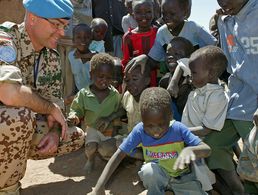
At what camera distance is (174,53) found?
3.77 m

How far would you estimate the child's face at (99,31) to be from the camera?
5.58 meters

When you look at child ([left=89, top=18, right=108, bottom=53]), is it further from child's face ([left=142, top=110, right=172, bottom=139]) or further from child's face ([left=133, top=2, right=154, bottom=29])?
child's face ([left=142, top=110, right=172, bottom=139])

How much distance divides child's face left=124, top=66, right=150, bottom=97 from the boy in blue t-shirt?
0.94m

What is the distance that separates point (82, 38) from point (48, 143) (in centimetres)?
229

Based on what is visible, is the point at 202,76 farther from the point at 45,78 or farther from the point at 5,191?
the point at 5,191

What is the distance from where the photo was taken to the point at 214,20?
4.86m

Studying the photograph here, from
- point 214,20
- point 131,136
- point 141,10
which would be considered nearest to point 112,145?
point 131,136

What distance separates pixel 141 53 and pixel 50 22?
1.37 metres

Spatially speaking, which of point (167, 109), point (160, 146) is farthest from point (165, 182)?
point (167, 109)

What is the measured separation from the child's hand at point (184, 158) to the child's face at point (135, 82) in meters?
1.35

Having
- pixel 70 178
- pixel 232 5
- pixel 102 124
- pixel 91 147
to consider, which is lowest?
pixel 70 178

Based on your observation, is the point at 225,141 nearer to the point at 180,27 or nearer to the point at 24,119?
the point at 180,27

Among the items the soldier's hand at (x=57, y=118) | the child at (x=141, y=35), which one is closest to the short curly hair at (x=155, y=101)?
the soldier's hand at (x=57, y=118)

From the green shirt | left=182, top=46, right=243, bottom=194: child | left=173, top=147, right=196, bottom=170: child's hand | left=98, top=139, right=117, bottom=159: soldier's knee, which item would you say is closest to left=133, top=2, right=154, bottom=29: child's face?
the green shirt
